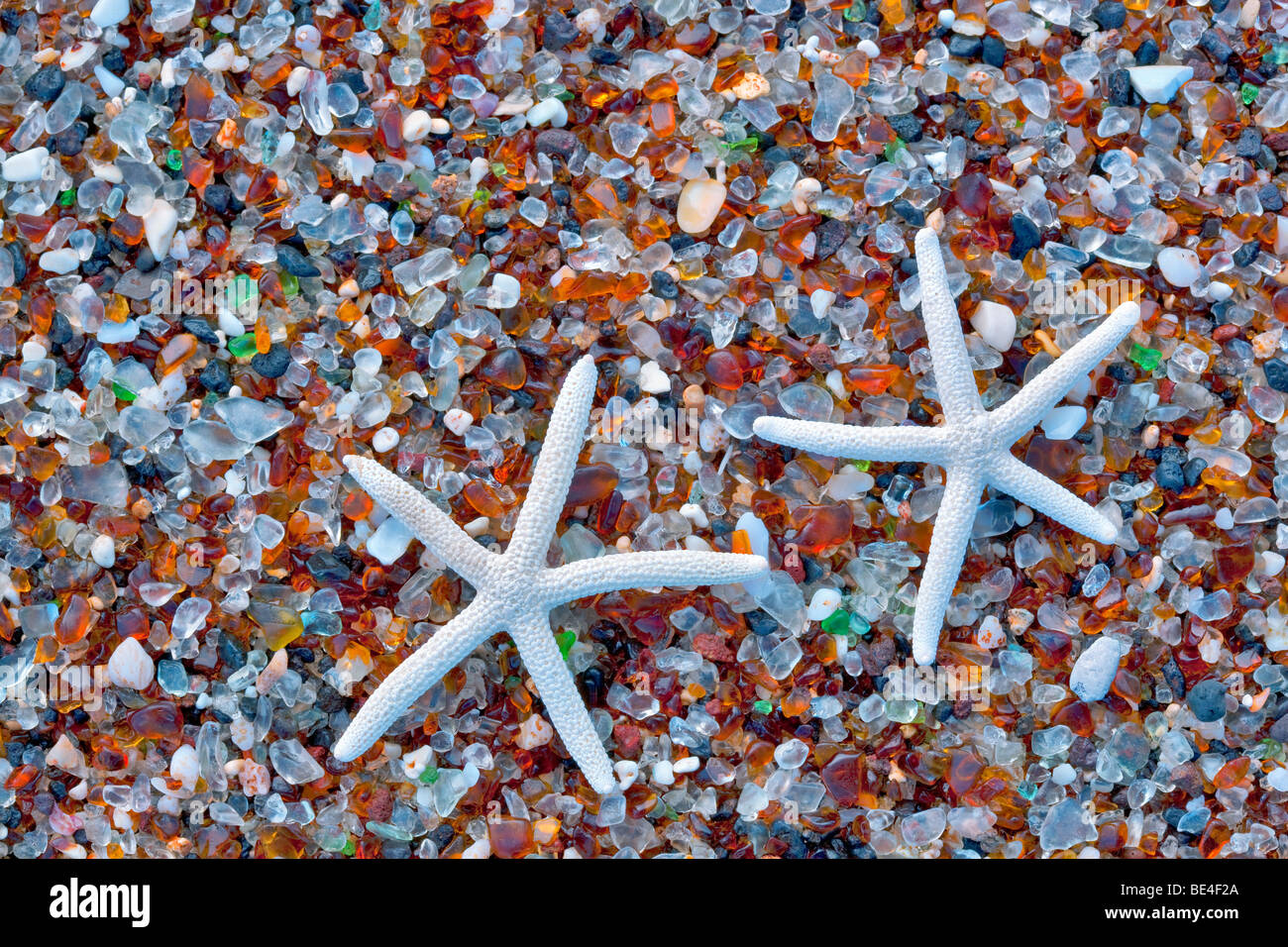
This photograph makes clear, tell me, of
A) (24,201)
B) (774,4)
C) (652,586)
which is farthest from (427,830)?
(774,4)

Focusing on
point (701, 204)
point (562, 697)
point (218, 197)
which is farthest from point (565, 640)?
point (218, 197)

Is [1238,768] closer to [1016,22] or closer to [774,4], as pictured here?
[1016,22]

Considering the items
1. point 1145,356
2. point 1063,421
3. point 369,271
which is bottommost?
point 1063,421

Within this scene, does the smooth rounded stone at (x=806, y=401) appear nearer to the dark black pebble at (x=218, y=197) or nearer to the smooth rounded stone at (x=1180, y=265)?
the smooth rounded stone at (x=1180, y=265)

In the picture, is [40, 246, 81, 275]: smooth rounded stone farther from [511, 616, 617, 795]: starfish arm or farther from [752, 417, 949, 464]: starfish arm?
[752, 417, 949, 464]: starfish arm

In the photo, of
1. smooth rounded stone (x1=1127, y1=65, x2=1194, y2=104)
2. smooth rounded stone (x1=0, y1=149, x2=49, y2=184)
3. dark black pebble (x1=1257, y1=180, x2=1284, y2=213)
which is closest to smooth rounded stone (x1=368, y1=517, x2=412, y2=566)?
smooth rounded stone (x1=0, y1=149, x2=49, y2=184)

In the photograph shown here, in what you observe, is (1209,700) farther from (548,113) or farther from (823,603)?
(548,113)
